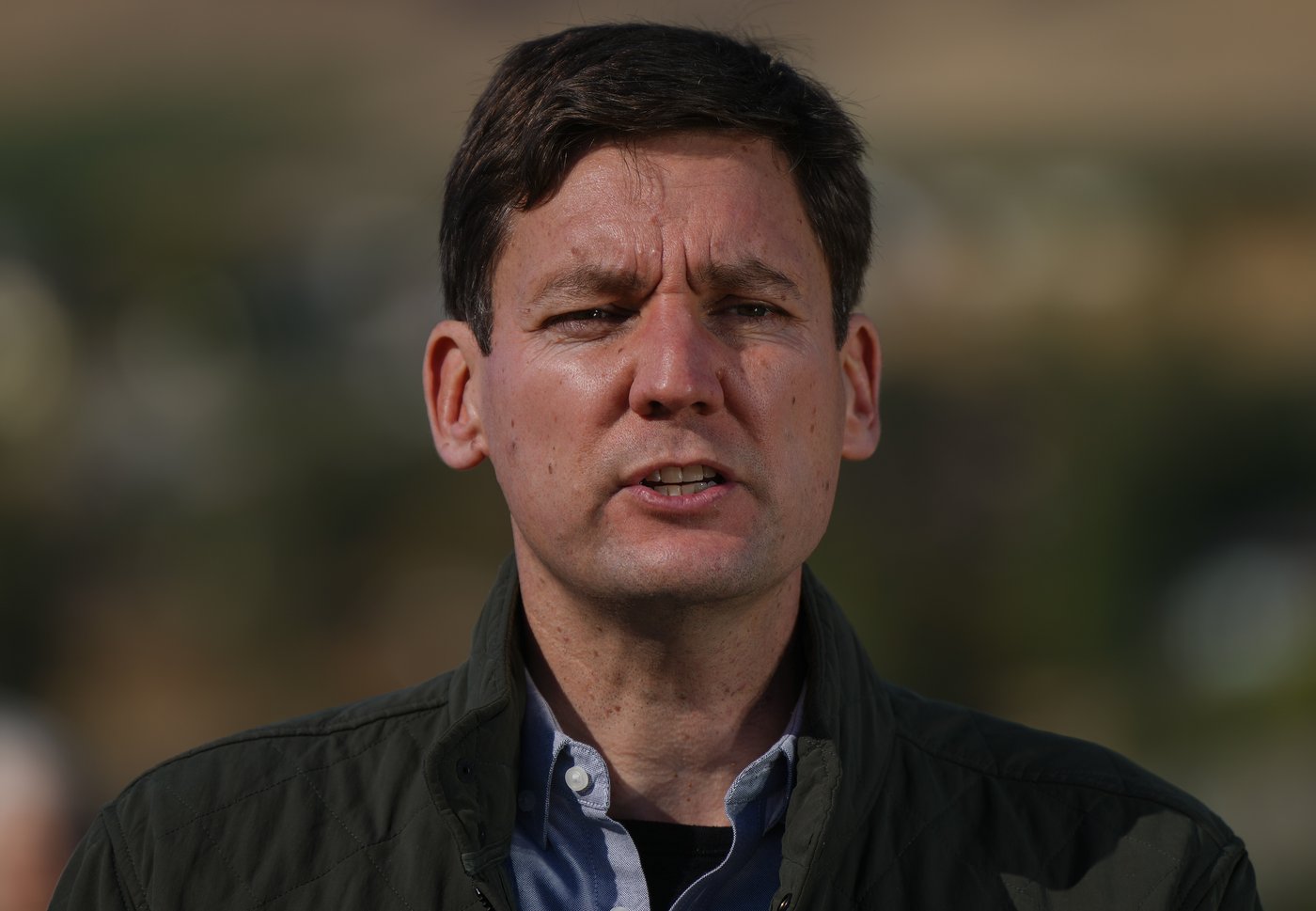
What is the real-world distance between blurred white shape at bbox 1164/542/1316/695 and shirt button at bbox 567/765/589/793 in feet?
15.6

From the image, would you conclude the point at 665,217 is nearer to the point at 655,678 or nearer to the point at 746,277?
the point at 746,277

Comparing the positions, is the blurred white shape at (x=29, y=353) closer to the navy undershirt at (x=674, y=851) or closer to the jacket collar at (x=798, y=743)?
the jacket collar at (x=798, y=743)

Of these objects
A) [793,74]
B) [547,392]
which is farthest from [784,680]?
[793,74]

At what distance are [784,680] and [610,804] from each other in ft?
1.14

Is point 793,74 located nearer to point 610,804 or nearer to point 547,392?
point 547,392

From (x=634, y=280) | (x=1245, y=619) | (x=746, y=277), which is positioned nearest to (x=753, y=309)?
(x=746, y=277)

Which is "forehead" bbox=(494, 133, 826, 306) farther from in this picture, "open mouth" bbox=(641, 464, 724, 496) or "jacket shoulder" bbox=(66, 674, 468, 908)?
"jacket shoulder" bbox=(66, 674, 468, 908)

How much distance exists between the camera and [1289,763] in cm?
625

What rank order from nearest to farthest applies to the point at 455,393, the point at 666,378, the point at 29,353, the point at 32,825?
the point at 666,378, the point at 455,393, the point at 32,825, the point at 29,353

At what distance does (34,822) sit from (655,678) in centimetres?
296

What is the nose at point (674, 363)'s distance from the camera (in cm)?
218

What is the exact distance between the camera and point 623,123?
7.66ft

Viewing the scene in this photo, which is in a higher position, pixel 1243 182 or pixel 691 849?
pixel 1243 182

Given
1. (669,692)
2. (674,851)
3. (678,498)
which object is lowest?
(674,851)
